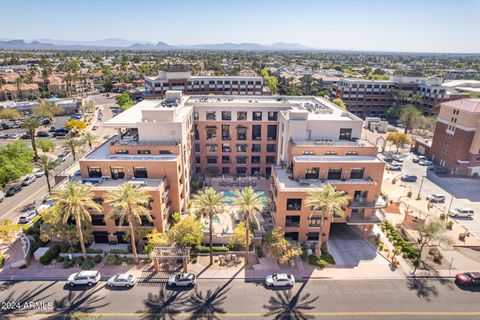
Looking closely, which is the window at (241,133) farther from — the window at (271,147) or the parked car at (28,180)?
the parked car at (28,180)

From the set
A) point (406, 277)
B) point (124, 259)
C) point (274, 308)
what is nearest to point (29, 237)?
point (124, 259)

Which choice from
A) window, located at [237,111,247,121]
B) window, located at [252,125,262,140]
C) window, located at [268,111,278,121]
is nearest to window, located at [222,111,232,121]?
window, located at [237,111,247,121]

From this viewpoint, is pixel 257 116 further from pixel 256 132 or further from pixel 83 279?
pixel 83 279

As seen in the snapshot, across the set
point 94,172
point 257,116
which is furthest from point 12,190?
point 257,116

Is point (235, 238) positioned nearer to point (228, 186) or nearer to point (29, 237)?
point (228, 186)

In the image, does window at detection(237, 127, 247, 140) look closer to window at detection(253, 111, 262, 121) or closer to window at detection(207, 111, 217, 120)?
window at detection(253, 111, 262, 121)

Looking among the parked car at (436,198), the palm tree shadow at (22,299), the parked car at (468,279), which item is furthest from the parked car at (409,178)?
the palm tree shadow at (22,299)

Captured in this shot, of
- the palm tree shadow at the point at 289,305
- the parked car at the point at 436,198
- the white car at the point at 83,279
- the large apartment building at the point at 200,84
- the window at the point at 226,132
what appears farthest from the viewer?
the large apartment building at the point at 200,84
